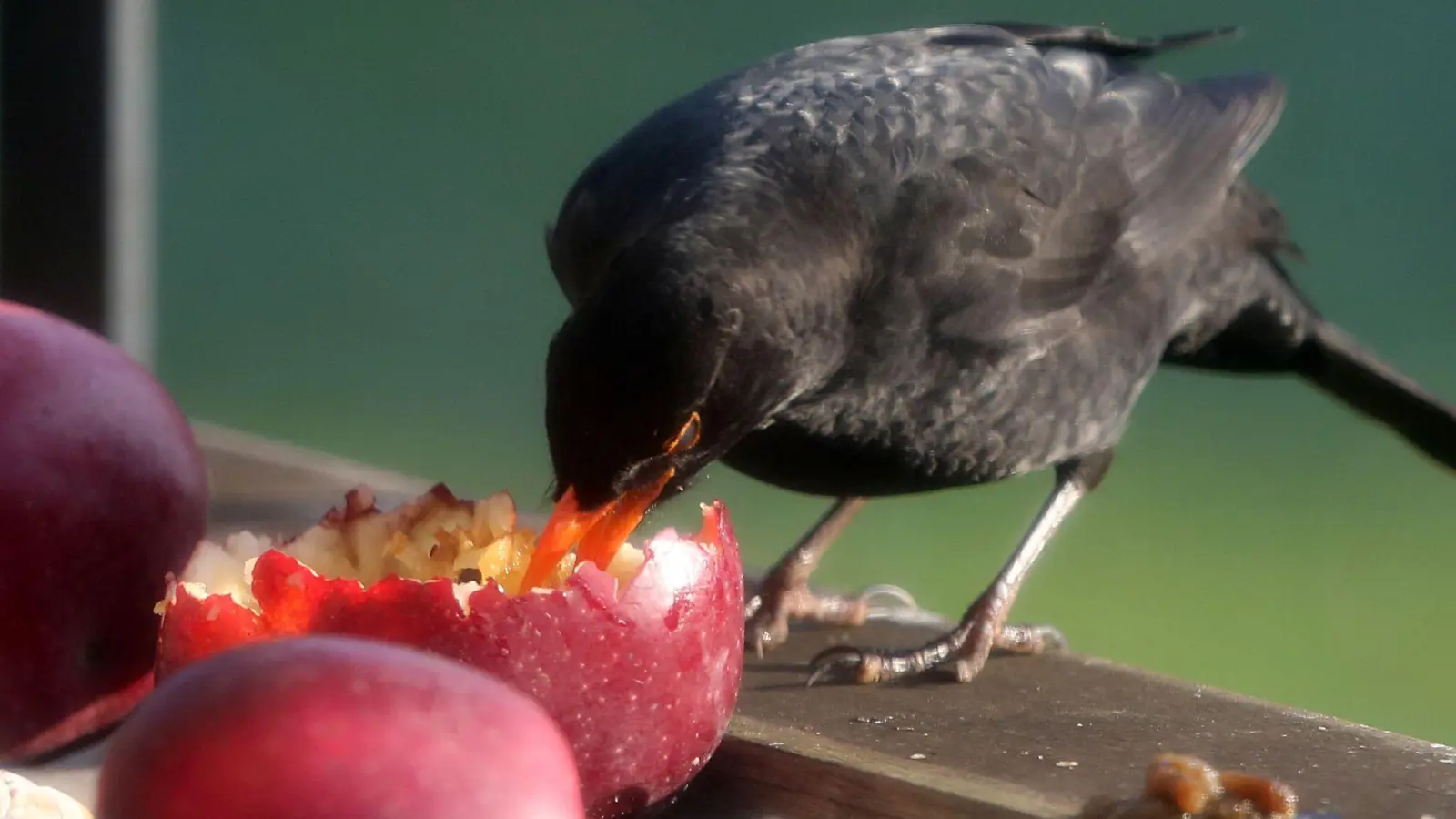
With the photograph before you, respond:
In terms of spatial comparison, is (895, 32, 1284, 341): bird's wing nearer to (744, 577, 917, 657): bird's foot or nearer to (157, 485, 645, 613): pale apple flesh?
(744, 577, 917, 657): bird's foot

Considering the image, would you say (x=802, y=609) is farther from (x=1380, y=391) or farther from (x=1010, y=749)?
(x=1380, y=391)

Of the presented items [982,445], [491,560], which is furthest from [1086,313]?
[491,560]

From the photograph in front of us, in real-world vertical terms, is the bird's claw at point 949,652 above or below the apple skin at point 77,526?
below

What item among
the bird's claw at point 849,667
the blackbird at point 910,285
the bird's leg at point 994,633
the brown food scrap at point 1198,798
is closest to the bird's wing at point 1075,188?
the blackbird at point 910,285

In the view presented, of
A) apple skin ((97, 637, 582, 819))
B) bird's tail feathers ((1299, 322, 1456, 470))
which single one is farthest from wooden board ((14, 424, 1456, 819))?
bird's tail feathers ((1299, 322, 1456, 470))

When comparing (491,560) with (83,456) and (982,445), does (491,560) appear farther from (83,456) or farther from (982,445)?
(982,445)

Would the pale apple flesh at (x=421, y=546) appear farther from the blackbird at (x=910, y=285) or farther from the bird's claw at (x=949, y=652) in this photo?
the bird's claw at (x=949, y=652)
